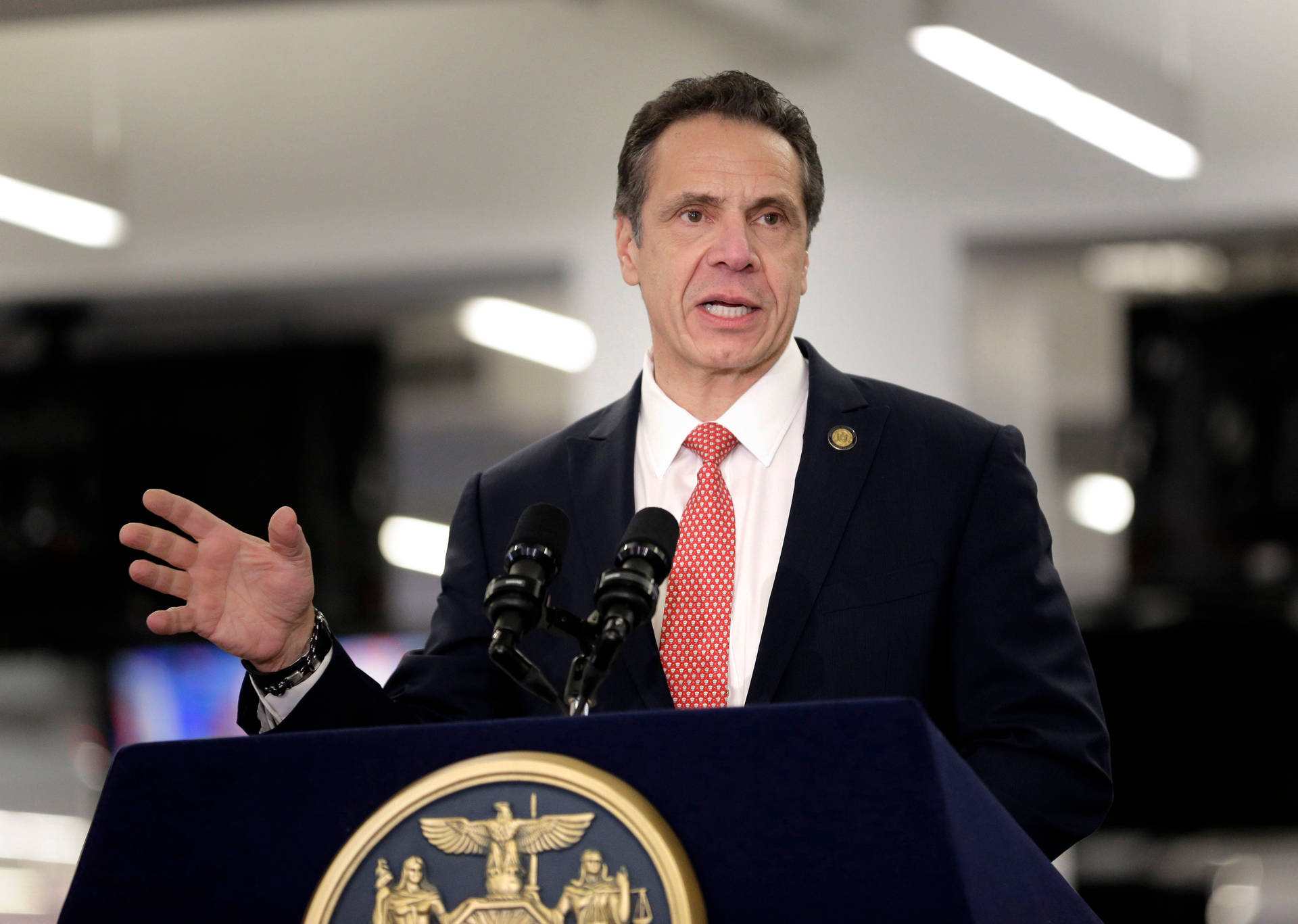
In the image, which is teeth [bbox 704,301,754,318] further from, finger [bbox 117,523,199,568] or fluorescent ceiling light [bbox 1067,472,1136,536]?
fluorescent ceiling light [bbox 1067,472,1136,536]

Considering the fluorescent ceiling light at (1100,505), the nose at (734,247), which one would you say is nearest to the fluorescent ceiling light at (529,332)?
the fluorescent ceiling light at (1100,505)

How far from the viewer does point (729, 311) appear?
1.86 metres

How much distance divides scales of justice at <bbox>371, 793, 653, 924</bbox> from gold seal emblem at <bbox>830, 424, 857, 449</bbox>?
2.80 ft

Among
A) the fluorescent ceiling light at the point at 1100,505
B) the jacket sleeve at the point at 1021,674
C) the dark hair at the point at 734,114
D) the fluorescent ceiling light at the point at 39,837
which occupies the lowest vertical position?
the jacket sleeve at the point at 1021,674

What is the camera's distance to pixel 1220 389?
15.5 feet

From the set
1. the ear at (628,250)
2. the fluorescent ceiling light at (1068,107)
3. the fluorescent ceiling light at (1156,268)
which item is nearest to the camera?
the ear at (628,250)

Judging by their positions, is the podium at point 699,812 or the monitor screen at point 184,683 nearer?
the podium at point 699,812

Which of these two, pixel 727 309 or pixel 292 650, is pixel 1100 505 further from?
pixel 292 650

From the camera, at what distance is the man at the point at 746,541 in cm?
151

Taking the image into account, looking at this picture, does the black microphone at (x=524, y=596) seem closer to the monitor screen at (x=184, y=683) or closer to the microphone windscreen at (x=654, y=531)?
the microphone windscreen at (x=654, y=531)

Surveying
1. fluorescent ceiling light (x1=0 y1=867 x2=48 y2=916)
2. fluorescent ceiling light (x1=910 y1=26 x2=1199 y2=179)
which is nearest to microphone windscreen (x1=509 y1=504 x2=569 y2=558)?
fluorescent ceiling light (x1=910 y1=26 x2=1199 y2=179)

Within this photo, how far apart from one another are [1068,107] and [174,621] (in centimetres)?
357

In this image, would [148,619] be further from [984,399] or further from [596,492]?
[984,399]

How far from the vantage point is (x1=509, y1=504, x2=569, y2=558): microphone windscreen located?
126 cm
